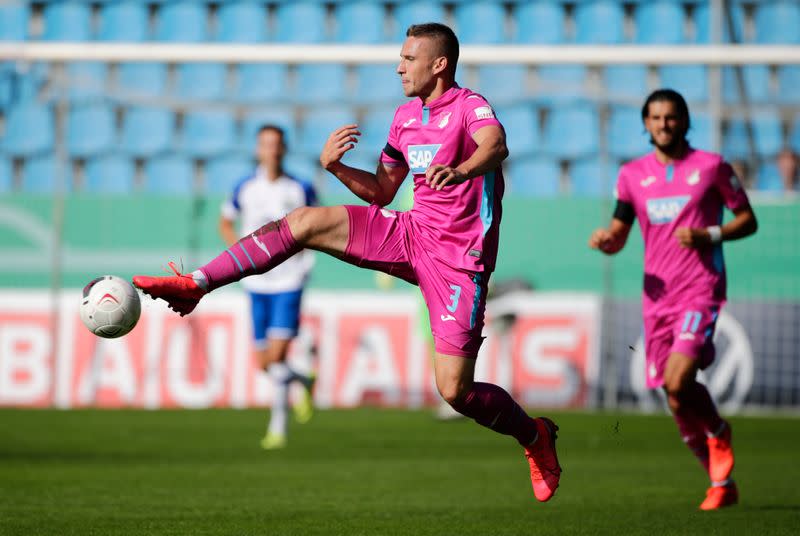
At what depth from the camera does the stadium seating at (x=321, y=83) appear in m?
16.7

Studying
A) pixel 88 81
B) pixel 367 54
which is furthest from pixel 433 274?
pixel 88 81

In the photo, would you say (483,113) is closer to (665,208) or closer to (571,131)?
(665,208)

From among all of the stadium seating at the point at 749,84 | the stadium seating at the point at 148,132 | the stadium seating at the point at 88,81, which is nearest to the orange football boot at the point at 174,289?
the stadium seating at the point at 749,84

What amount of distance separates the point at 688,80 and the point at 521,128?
222 cm

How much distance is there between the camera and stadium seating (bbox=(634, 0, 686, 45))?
16812 millimetres

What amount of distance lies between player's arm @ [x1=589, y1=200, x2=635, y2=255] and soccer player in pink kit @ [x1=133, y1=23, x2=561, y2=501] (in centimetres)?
124

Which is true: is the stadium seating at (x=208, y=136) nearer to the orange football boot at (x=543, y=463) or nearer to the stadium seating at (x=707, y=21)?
the stadium seating at (x=707, y=21)

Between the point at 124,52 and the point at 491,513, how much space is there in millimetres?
7766

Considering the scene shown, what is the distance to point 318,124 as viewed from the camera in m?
16.2

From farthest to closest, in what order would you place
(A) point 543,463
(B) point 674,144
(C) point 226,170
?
(C) point 226,170
(B) point 674,144
(A) point 543,463

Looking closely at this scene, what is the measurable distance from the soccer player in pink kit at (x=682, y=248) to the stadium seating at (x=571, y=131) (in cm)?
921

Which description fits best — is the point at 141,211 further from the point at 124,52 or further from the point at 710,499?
the point at 710,499

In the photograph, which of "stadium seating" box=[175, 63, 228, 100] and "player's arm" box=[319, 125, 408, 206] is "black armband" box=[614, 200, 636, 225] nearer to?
"player's arm" box=[319, 125, 408, 206]

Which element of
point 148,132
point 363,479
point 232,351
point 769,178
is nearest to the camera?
point 363,479
